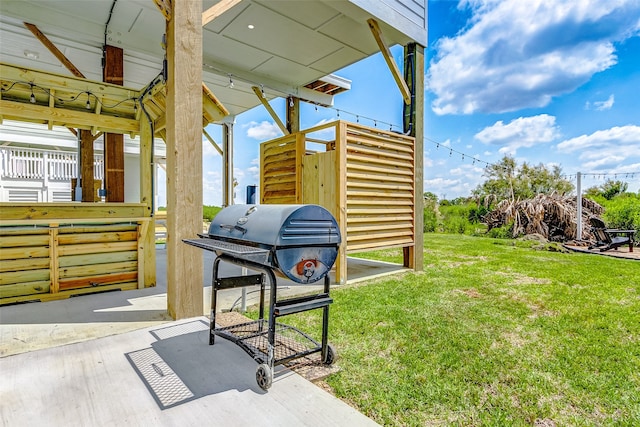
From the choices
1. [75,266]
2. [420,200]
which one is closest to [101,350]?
[75,266]

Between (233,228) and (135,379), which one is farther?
(233,228)

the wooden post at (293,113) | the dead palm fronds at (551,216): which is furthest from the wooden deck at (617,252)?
the wooden post at (293,113)

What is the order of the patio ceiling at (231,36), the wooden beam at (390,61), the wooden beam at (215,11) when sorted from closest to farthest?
the wooden beam at (215,11) < the patio ceiling at (231,36) < the wooden beam at (390,61)

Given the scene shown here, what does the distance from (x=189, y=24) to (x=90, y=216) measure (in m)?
2.35

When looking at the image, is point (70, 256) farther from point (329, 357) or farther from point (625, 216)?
point (625, 216)

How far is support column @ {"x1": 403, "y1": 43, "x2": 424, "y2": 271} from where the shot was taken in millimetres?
5449

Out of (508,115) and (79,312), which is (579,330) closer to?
(79,312)

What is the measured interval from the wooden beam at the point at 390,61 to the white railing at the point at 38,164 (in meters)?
8.46

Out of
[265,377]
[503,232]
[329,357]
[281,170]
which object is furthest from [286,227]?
[503,232]

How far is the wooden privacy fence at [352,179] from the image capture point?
15.3 ft

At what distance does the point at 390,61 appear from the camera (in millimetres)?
5109

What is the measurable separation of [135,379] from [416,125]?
5.11 metres

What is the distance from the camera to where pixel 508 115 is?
16.5m

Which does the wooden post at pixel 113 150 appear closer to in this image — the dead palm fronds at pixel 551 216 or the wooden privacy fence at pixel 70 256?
the wooden privacy fence at pixel 70 256
